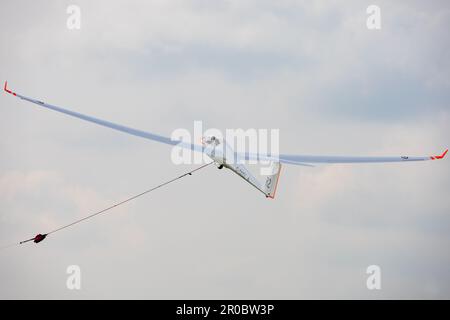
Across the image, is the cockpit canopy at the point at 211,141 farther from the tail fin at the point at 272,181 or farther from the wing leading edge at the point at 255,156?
the tail fin at the point at 272,181

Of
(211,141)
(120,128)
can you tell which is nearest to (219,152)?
(211,141)

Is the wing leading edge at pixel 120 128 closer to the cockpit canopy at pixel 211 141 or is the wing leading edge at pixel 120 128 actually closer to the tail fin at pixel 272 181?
the cockpit canopy at pixel 211 141

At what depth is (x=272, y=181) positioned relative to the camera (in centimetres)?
4841

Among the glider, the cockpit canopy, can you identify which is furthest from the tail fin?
the cockpit canopy

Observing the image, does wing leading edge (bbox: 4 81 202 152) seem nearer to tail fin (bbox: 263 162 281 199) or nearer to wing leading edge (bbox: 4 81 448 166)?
wing leading edge (bbox: 4 81 448 166)

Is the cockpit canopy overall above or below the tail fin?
above

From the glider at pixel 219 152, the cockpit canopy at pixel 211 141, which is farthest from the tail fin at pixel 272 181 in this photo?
the cockpit canopy at pixel 211 141

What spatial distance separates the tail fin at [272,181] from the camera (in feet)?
158

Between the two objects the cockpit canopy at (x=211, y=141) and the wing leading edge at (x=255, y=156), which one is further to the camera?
the cockpit canopy at (x=211, y=141)

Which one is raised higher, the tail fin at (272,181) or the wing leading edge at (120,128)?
the wing leading edge at (120,128)

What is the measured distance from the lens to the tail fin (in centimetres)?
4825

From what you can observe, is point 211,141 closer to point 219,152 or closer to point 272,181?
point 219,152
